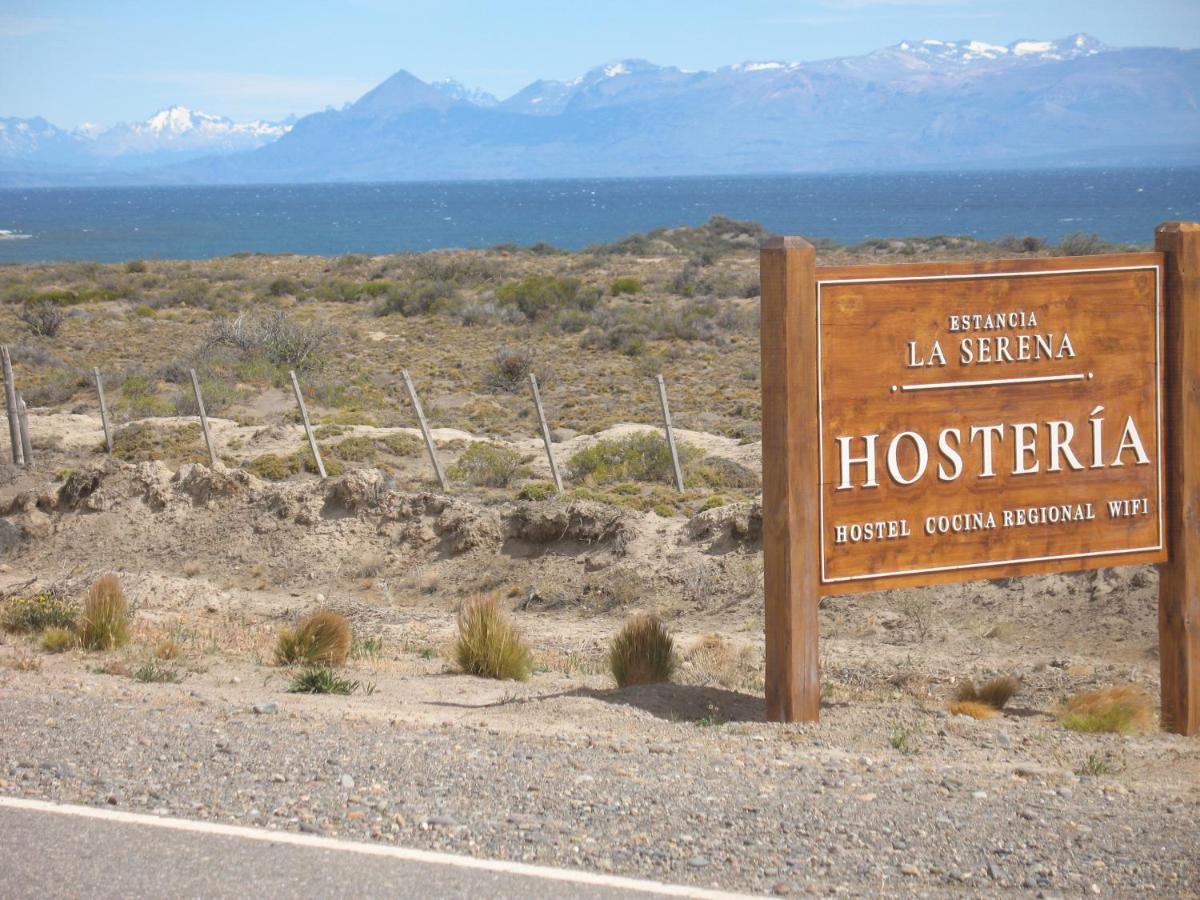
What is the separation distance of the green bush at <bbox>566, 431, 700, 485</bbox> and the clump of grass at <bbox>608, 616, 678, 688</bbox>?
9.06 meters

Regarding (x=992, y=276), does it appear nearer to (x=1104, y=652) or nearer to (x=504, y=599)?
(x=1104, y=652)

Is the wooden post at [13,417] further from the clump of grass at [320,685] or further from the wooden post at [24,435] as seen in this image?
the clump of grass at [320,685]

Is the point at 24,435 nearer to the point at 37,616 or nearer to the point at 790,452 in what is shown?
the point at 37,616

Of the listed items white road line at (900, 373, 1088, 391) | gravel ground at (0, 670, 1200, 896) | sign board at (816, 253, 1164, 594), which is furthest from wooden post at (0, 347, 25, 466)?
white road line at (900, 373, 1088, 391)

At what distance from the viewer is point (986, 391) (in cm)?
782

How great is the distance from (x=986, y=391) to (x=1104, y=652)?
3803 millimetres

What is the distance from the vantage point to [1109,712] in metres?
8.05

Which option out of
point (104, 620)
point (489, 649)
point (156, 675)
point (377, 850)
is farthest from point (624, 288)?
point (377, 850)

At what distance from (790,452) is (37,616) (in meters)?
6.78

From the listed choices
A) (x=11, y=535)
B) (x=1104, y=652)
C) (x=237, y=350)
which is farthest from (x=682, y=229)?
(x=1104, y=652)

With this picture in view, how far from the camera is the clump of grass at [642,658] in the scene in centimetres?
904

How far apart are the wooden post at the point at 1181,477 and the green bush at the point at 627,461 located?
34.5 ft

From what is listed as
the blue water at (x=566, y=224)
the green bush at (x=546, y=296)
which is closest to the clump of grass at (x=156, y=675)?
the green bush at (x=546, y=296)

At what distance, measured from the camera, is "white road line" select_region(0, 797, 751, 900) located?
501 cm
